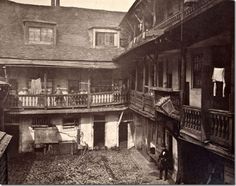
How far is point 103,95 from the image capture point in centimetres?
2077

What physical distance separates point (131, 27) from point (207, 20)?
15127 millimetres

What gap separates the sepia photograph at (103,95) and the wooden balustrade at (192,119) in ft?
0.11

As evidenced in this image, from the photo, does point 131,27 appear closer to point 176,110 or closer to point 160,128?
point 160,128

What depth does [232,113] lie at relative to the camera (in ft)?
22.7

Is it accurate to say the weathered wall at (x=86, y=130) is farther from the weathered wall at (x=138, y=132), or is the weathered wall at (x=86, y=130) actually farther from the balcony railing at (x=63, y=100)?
the weathered wall at (x=138, y=132)

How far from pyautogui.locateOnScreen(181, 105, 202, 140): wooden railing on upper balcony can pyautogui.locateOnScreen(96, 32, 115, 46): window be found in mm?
15251

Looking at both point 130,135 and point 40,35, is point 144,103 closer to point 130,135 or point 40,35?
point 130,135

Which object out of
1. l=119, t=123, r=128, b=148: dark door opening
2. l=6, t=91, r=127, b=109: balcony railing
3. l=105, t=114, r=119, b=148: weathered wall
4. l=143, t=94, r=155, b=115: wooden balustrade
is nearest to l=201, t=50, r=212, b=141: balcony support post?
l=143, t=94, r=155, b=115: wooden balustrade

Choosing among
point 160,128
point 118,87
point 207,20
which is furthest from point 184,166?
point 118,87

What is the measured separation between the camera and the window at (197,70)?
1198 centimetres

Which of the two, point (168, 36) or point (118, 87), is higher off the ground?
point (168, 36)

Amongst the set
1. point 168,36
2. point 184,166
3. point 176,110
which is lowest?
point 184,166

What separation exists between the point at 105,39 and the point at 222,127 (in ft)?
58.0

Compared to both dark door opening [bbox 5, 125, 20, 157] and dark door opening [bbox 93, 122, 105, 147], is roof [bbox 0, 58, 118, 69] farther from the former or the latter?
dark door opening [bbox 93, 122, 105, 147]
